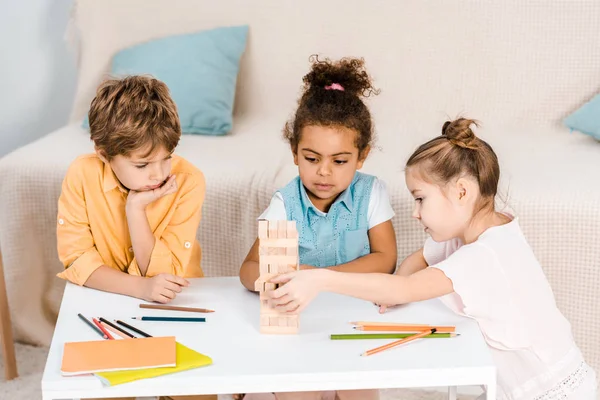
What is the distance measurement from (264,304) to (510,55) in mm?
1493

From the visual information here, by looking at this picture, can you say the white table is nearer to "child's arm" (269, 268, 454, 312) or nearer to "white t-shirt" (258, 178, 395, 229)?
"child's arm" (269, 268, 454, 312)

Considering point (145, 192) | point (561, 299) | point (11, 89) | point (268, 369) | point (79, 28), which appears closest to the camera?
point (268, 369)

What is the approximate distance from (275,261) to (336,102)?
0.47 m

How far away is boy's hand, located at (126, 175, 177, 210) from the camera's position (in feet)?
5.20

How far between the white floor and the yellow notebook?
0.84 m

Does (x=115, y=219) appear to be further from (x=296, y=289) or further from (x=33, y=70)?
(x=33, y=70)

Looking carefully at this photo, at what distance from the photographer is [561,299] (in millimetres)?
2010

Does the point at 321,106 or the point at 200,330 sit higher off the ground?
the point at 321,106

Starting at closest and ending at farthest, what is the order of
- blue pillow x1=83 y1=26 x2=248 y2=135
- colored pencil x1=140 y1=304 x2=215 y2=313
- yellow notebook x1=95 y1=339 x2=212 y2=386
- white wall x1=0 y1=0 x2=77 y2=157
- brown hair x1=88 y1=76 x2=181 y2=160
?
1. yellow notebook x1=95 y1=339 x2=212 y2=386
2. colored pencil x1=140 y1=304 x2=215 y2=313
3. brown hair x1=88 y1=76 x2=181 y2=160
4. blue pillow x1=83 y1=26 x2=248 y2=135
5. white wall x1=0 y1=0 x2=77 y2=157

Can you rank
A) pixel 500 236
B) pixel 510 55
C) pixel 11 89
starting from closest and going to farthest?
pixel 500 236
pixel 510 55
pixel 11 89

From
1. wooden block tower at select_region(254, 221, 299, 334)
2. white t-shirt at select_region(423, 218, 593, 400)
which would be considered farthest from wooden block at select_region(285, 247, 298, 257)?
white t-shirt at select_region(423, 218, 593, 400)

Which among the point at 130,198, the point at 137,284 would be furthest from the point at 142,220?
the point at 137,284

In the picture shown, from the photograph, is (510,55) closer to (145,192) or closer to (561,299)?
(561,299)

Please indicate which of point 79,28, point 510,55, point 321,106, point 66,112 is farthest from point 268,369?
point 66,112
